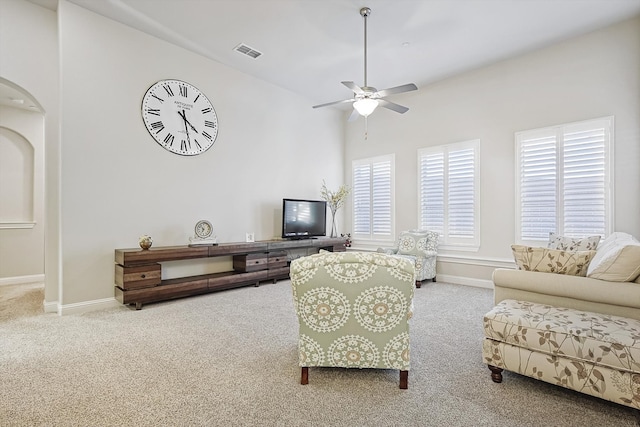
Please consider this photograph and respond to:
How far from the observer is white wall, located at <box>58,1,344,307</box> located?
3.67m

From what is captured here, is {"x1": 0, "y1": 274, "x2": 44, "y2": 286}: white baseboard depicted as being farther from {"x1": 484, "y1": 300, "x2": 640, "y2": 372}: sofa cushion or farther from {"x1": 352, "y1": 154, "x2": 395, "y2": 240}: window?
{"x1": 484, "y1": 300, "x2": 640, "y2": 372}: sofa cushion

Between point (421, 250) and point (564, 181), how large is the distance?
7.16 ft

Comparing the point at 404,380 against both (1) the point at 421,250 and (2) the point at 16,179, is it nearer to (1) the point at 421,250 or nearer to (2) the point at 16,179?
(1) the point at 421,250

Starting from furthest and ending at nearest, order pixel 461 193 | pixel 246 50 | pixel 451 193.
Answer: pixel 451 193
pixel 461 193
pixel 246 50

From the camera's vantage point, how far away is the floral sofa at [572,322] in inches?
67.6

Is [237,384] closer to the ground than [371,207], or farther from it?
closer to the ground

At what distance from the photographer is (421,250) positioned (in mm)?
5184

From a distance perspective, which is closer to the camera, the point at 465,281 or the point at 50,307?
the point at 50,307

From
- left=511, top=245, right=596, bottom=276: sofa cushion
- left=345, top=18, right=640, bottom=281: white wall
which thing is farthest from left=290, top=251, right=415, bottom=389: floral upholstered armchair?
left=345, top=18, right=640, bottom=281: white wall

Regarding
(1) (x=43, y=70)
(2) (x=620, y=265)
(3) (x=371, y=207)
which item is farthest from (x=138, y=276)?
(2) (x=620, y=265)

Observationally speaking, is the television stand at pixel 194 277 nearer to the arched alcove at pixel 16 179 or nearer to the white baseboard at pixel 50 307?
the white baseboard at pixel 50 307

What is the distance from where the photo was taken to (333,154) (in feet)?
22.9

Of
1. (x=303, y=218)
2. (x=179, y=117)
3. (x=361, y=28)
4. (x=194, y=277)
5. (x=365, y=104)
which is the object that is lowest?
(x=194, y=277)

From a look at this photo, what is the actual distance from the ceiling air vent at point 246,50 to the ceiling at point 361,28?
0.08m
